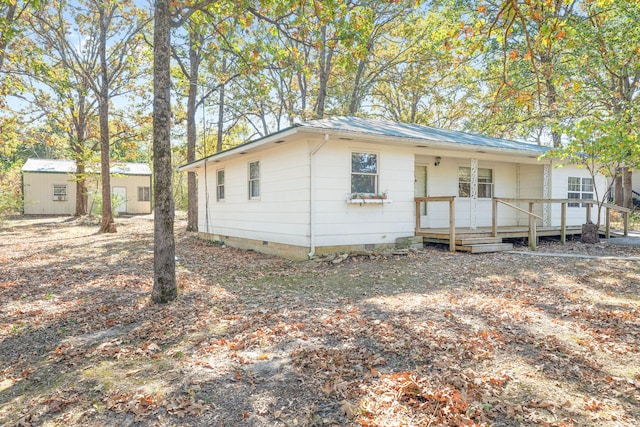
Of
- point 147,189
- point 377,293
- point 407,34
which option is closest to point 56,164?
point 147,189

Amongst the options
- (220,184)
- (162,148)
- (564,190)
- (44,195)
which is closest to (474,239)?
(564,190)

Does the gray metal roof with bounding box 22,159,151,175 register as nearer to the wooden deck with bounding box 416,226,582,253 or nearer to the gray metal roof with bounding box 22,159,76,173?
the gray metal roof with bounding box 22,159,76,173

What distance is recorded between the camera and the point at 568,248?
10250 millimetres

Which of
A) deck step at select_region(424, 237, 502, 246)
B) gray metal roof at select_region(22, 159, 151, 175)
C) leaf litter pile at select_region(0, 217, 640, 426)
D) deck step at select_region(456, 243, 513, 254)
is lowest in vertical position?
leaf litter pile at select_region(0, 217, 640, 426)

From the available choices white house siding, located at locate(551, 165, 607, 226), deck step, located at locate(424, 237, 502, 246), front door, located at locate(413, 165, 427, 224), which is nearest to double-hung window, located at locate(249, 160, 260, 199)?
front door, located at locate(413, 165, 427, 224)

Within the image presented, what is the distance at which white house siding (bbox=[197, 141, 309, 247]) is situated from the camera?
8.99 meters

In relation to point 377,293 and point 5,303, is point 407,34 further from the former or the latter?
point 5,303

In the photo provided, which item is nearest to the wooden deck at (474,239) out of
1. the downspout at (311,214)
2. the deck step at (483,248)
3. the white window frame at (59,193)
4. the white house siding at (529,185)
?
the deck step at (483,248)

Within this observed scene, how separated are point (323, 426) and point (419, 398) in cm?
76

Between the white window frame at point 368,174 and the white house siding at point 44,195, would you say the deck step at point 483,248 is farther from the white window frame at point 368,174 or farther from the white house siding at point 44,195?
the white house siding at point 44,195

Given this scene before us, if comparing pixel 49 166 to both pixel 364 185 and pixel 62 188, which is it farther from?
pixel 364 185

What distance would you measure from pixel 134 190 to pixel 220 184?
18.7 metres

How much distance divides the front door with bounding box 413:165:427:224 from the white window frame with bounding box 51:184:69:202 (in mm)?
26480

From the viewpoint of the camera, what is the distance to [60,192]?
27531 millimetres
